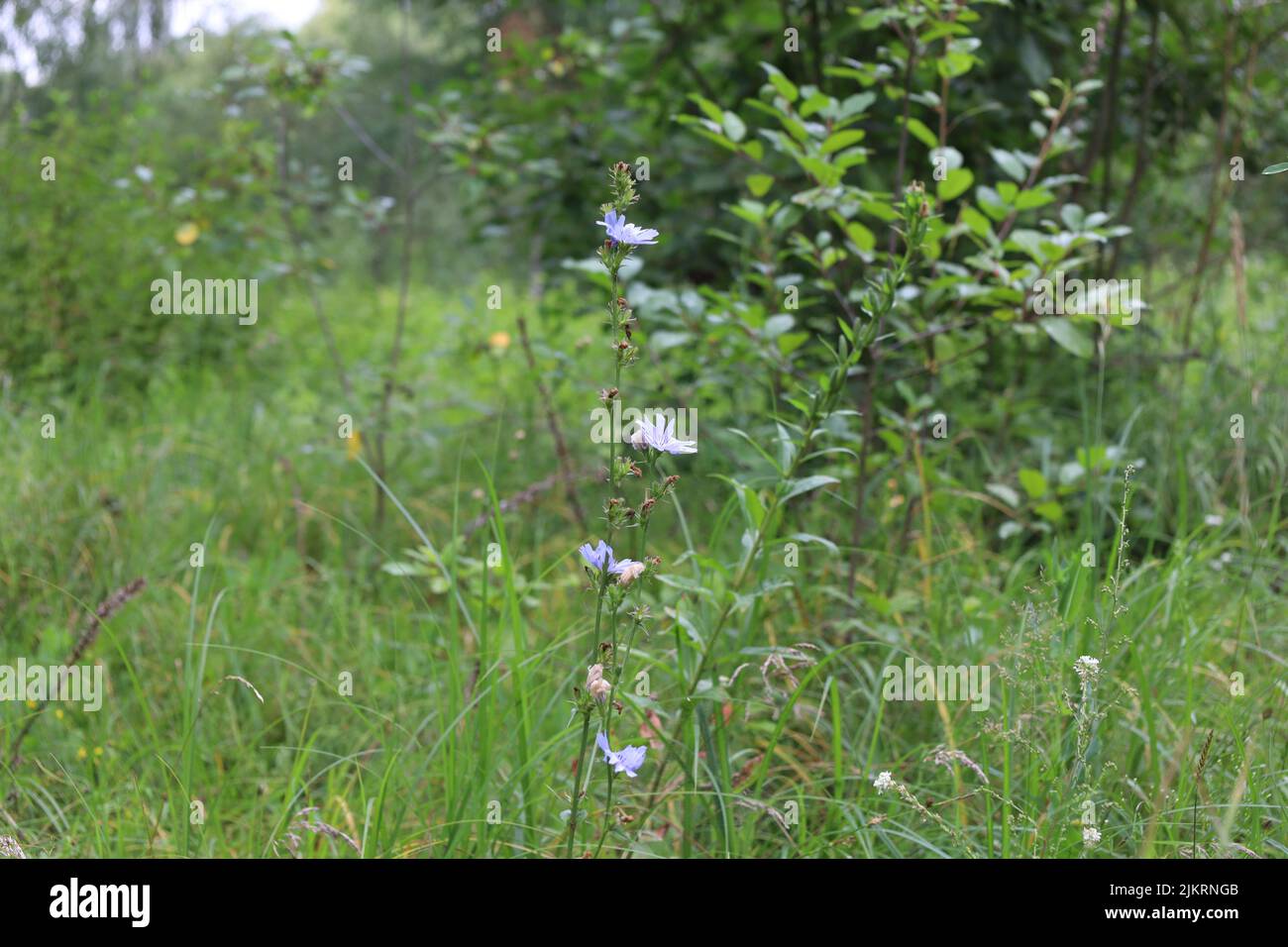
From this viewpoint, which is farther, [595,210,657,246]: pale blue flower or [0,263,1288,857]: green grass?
[0,263,1288,857]: green grass

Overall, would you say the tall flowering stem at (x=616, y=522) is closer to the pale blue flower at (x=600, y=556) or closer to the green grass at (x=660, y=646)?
the pale blue flower at (x=600, y=556)

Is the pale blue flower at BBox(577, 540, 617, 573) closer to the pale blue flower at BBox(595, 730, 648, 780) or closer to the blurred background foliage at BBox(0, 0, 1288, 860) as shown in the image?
the pale blue flower at BBox(595, 730, 648, 780)

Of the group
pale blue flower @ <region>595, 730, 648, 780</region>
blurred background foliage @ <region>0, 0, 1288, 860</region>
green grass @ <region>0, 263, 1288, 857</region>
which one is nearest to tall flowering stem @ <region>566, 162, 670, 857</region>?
pale blue flower @ <region>595, 730, 648, 780</region>

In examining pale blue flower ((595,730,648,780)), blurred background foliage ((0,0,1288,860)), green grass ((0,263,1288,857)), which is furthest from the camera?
blurred background foliage ((0,0,1288,860))

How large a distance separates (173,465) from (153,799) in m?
2.01

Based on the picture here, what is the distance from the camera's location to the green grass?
1736 millimetres

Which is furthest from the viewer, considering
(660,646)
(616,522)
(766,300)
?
(766,300)

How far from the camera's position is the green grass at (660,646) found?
5.70ft

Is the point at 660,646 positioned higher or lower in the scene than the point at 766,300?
lower

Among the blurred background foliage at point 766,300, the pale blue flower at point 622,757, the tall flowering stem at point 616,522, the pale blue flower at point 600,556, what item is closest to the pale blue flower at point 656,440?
the tall flowering stem at point 616,522

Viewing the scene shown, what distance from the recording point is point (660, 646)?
8.19 feet

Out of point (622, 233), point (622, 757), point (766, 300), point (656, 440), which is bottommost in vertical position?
point (622, 757)

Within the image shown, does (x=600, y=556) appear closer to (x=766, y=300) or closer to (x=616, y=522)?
(x=616, y=522)

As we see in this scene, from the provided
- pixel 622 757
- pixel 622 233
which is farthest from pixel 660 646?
pixel 622 233
